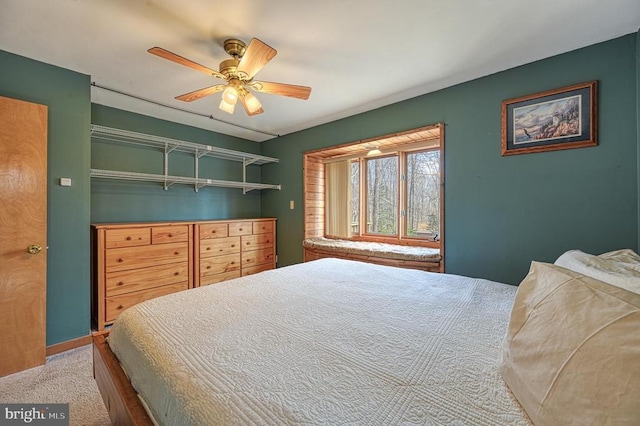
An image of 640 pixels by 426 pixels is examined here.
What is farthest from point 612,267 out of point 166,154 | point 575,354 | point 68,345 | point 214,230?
point 166,154

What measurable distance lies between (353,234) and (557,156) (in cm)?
242

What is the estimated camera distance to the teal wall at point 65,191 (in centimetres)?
222

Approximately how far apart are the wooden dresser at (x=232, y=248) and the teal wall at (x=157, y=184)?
56 cm

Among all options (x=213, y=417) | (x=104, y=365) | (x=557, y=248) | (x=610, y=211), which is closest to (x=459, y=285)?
(x=557, y=248)

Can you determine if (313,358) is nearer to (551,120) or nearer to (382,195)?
(551,120)

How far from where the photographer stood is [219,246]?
3574 millimetres

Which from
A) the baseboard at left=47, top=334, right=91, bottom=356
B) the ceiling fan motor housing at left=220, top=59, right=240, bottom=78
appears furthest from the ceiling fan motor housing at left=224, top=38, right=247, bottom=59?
the baseboard at left=47, top=334, right=91, bottom=356

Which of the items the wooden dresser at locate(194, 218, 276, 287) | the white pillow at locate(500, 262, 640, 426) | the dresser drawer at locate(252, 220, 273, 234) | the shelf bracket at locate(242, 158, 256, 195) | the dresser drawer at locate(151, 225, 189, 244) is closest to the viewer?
the white pillow at locate(500, 262, 640, 426)

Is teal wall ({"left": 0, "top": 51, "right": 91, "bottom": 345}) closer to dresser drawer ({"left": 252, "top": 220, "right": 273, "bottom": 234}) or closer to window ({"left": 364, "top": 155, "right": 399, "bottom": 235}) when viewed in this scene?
dresser drawer ({"left": 252, "top": 220, "right": 273, "bottom": 234})

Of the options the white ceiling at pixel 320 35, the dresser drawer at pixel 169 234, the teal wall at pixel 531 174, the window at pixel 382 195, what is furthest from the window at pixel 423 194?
the dresser drawer at pixel 169 234

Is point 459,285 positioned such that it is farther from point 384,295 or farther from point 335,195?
point 335,195

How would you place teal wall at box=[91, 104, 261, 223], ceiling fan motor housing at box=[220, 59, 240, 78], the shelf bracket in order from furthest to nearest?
the shelf bracket → teal wall at box=[91, 104, 261, 223] → ceiling fan motor housing at box=[220, 59, 240, 78]

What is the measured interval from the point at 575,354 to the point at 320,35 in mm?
2096

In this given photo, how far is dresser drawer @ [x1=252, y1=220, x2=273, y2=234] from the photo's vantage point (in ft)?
13.3
